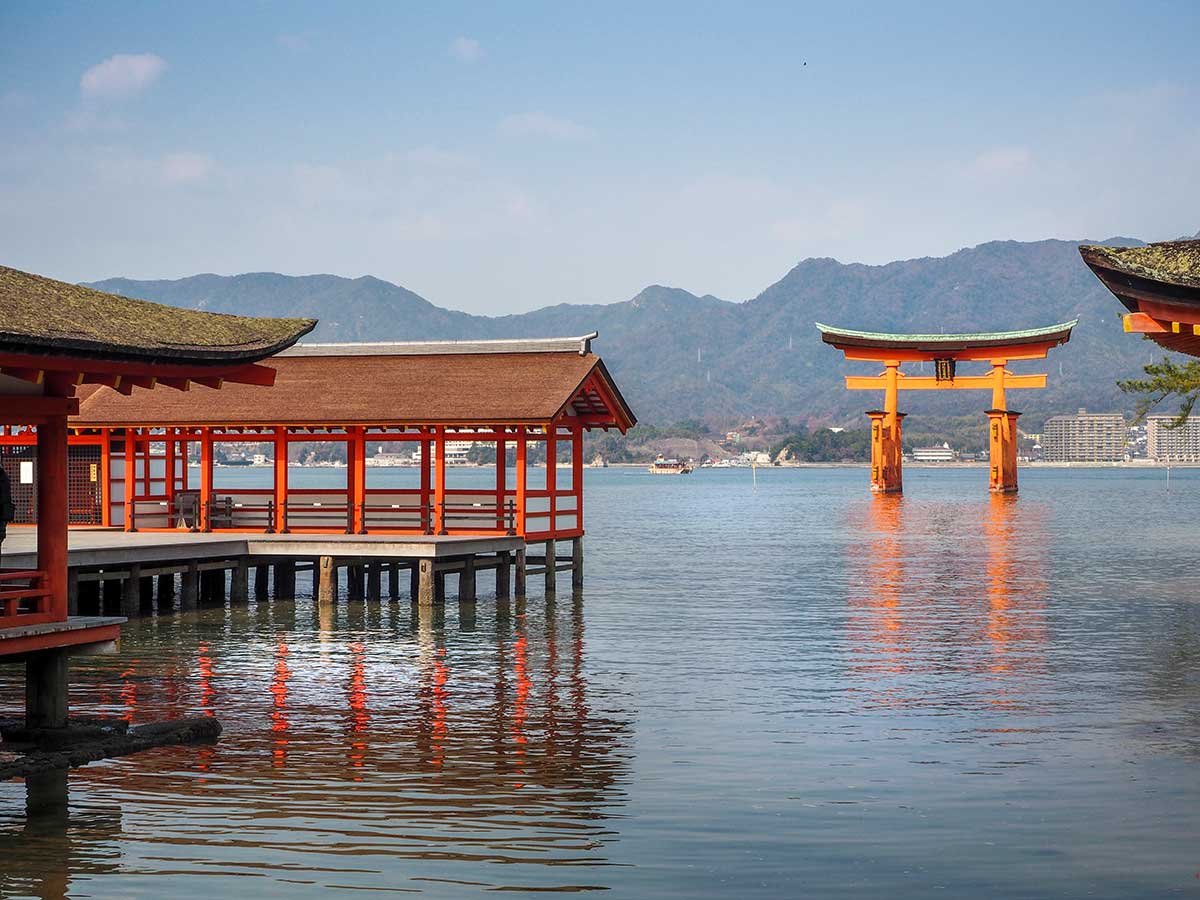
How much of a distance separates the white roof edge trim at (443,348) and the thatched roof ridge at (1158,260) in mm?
17536

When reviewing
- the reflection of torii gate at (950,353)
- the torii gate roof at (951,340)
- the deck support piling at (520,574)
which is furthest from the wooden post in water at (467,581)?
the torii gate roof at (951,340)

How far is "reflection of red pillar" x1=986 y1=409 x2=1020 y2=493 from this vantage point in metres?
105

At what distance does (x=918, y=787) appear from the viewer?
13766 millimetres

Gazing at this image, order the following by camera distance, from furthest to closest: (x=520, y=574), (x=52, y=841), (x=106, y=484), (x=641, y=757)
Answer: (x=106, y=484) → (x=520, y=574) → (x=641, y=757) → (x=52, y=841)

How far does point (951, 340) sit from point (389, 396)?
216ft

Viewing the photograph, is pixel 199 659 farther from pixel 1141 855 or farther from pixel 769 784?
pixel 1141 855

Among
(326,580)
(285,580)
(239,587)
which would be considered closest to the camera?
(326,580)

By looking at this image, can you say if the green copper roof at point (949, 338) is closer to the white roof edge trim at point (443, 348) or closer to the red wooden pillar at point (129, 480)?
the white roof edge trim at point (443, 348)

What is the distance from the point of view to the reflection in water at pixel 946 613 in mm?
20781

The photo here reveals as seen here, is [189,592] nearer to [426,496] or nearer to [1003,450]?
[426,496]

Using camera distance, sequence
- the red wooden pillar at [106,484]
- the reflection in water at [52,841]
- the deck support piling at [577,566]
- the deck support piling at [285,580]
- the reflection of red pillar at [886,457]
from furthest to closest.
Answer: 1. the reflection of red pillar at [886,457]
2. the deck support piling at [577,566]
3. the red wooden pillar at [106,484]
4. the deck support piling at [285,580]
5. the reflection in water at [52,841]

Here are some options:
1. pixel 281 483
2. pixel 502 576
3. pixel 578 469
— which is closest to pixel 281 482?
pixel 281 483

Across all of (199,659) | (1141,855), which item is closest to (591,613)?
(199,659)

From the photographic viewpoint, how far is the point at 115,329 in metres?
14.7
